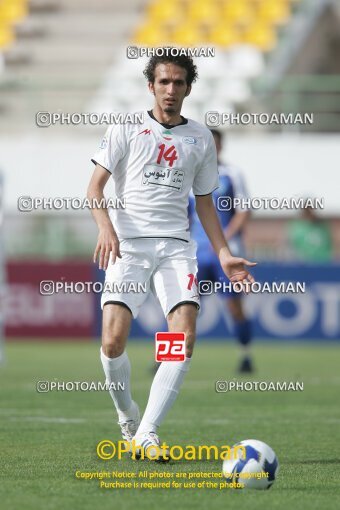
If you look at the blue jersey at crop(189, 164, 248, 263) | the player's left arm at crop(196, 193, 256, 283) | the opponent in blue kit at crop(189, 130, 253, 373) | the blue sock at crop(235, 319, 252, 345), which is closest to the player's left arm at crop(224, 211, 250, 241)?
the opponent in blue kit at crop(189, 130, 253, 373)

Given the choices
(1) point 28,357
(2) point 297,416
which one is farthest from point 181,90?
(1) point 28,357

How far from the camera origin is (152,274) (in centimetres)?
632

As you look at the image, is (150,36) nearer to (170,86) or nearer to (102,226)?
(170,86)

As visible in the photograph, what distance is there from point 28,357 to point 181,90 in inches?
356

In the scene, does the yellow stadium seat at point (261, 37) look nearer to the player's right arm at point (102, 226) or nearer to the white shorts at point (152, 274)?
the white shorts at point (152, 274)

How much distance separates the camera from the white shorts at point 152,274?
243 inches

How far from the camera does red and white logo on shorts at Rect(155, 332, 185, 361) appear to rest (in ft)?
19.8

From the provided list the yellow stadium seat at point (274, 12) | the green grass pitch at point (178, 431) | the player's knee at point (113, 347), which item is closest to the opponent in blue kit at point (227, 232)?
the green grass pitch at point (178, 431)

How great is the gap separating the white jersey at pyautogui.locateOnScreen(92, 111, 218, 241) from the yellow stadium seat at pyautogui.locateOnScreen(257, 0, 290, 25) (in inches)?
708

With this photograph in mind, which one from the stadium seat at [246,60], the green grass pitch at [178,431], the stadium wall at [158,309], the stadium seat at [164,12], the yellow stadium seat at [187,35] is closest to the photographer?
the green grass pitch at [178,431]

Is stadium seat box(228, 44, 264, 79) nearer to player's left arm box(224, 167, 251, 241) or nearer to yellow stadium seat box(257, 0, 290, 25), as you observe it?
yellow stadium seat box(257, 0, 290, 25)

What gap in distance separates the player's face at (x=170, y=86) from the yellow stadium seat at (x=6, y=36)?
17.3 m

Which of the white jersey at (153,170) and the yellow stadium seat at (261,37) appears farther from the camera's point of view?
the yellow stadium seat at (261,37)

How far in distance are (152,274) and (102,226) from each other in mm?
522
